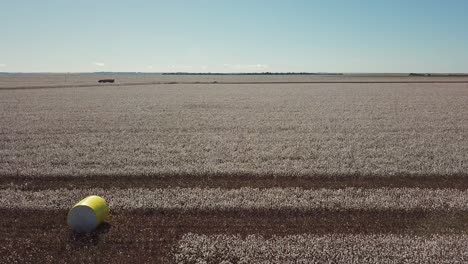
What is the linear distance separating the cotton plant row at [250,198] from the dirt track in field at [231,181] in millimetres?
439

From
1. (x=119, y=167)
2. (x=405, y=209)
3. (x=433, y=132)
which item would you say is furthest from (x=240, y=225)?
(x=433, y=132)

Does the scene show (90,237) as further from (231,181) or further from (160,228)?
(231,181)

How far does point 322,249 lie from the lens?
21.3ft

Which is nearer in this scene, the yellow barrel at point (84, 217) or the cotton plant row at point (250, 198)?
the yellow barrel at point (84, 217)

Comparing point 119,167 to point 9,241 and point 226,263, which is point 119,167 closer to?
point 9,241

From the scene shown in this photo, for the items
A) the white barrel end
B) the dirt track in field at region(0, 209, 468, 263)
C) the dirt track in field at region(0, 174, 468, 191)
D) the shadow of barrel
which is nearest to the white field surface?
the dirt track in field at region(0, 174, 468, 191)

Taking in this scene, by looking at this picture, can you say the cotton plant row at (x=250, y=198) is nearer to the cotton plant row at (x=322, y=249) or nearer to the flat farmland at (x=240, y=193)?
the flat farmland at (x=240, y=193)

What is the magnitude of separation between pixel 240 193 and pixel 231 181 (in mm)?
1136

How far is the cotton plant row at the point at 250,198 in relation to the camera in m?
8.37

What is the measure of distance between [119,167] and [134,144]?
3378 mm

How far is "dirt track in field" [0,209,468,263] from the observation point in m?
6.50

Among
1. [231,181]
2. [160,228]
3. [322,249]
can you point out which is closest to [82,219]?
[160,228]

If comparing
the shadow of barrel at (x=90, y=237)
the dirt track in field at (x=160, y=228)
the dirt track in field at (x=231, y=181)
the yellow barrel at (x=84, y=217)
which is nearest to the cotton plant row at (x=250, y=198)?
the dirt track in field at (x=160, y=228)

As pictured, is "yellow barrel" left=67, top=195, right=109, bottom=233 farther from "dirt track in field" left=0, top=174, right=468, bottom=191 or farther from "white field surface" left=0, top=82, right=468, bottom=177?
"white field surface" left=0, top=82, right=468, bottom=177
